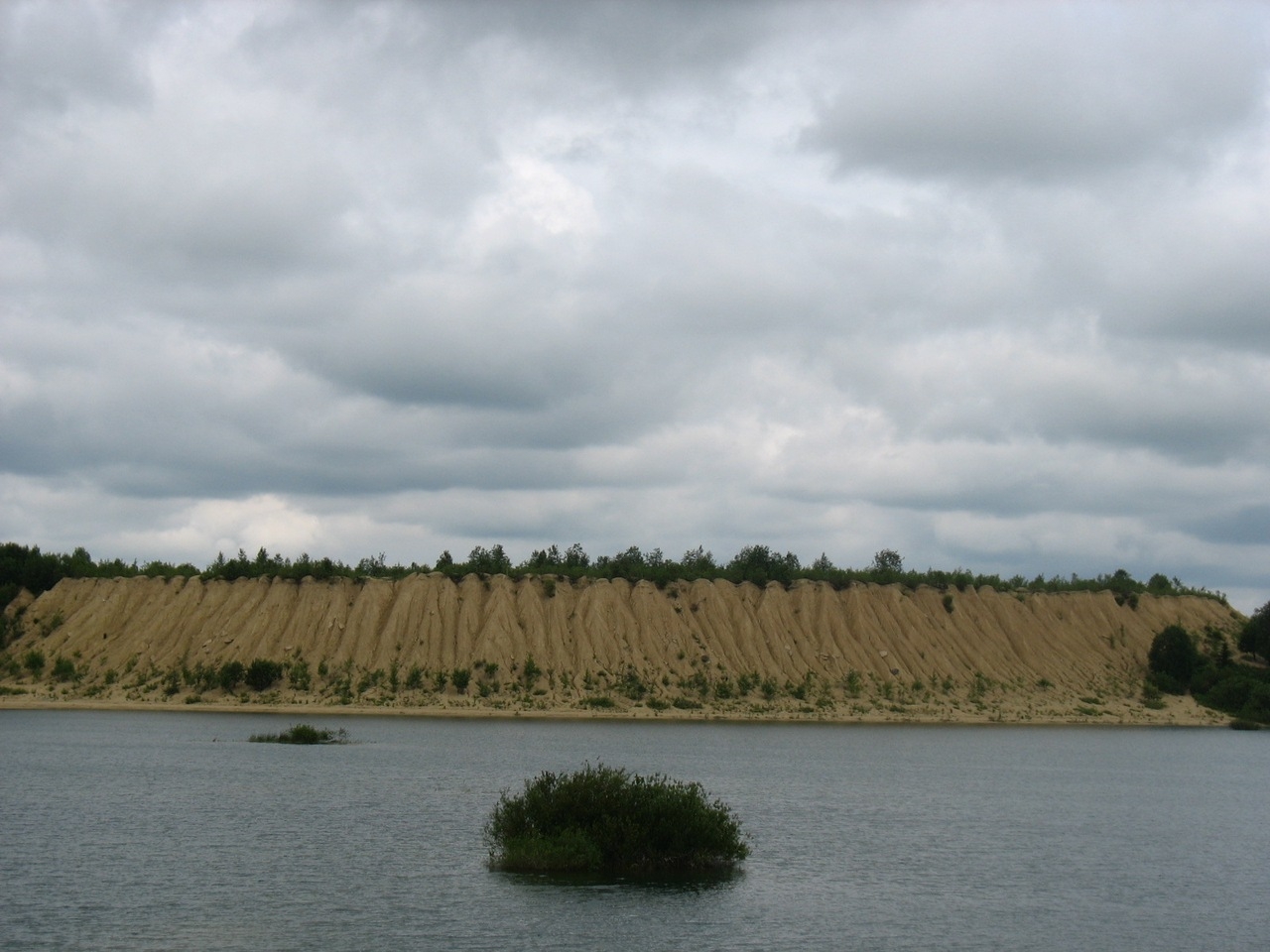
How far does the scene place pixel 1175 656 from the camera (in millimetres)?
105688

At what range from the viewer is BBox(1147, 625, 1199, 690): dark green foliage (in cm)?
10544

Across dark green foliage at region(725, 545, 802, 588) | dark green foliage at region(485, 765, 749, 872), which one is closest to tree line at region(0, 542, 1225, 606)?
dark green foliage at region(725, 545, 802, 588)

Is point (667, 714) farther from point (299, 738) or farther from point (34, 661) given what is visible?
point (34, 661)

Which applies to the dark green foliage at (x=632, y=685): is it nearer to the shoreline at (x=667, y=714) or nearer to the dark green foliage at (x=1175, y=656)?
the shoreline at (x=667, y=714)

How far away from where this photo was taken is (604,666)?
95.9 m

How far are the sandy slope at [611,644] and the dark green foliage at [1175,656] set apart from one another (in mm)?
1931

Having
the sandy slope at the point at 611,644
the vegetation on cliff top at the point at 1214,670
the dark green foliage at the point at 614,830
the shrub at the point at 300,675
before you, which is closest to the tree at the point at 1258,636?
the vegetation on cliff top at the point at 1214,670

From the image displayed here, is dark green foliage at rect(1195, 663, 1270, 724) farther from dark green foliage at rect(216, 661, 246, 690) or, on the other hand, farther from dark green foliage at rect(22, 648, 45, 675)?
dark green foliage at rect(22, 648, 45, 675)

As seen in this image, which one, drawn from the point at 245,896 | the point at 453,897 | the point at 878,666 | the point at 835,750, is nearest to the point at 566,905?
the point at 453,897

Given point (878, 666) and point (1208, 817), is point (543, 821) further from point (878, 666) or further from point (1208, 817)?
point (878, 666)

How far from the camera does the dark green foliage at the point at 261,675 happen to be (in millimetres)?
90875

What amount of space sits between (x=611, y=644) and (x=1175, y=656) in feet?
159

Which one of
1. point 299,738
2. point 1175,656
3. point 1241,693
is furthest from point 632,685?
point 1241,693

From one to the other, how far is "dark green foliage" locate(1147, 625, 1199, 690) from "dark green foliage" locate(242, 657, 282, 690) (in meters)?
72.9
